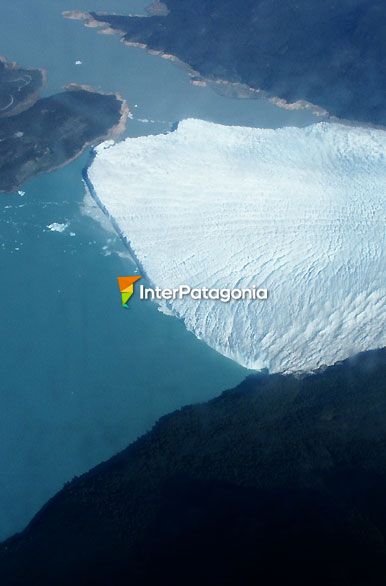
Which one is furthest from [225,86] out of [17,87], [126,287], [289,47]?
[126,287]

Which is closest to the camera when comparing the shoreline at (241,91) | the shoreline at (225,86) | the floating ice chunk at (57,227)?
the floating ice chunk at (57,227)

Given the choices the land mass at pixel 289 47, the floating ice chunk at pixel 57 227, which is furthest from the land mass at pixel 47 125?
the land mass at pixel 289 47

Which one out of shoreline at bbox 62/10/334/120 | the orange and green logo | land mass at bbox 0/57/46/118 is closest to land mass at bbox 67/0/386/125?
shoreline at bbox 62/10/334/120

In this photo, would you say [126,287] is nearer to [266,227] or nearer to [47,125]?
[266,227]

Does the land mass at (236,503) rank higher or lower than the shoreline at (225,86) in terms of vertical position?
lower

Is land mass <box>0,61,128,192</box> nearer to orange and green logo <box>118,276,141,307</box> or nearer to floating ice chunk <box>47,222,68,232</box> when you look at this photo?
floating ice chunk <box>47,222,68,232</box>

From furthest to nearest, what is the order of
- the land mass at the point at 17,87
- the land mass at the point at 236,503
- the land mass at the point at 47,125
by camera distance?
the land mass at the point at 17,87 → the land mass at the point at 47,125 → the land mass at the point at 236,503

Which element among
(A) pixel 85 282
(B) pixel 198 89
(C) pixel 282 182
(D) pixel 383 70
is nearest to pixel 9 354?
(A) pixel 85 282

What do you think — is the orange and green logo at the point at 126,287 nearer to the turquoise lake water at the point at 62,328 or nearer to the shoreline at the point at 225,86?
the turquoise lake water at the point at 62,328
